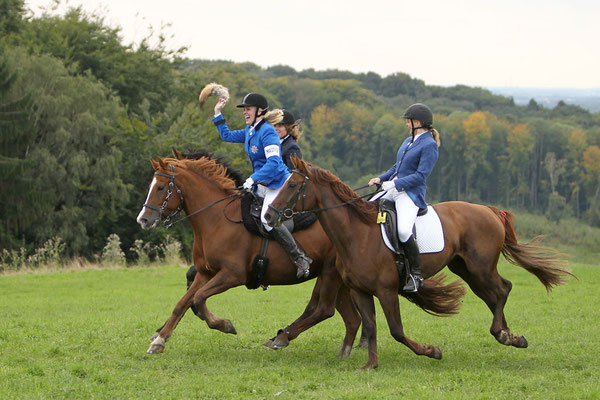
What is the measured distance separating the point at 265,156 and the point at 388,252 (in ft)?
6.89

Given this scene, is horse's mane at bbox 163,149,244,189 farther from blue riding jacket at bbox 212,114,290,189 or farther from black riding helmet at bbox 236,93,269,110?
black riding helmet at bbox 236,93,269,110

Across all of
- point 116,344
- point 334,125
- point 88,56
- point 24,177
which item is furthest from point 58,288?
point 334,125

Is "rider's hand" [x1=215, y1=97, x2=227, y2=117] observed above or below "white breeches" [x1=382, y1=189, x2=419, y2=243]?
above

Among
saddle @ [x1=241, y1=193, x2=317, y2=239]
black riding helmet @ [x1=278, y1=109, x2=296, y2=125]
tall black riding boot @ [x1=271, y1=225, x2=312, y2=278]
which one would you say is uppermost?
black riding helmet @ [x1=278, y1=109, x2=296, y2=125]

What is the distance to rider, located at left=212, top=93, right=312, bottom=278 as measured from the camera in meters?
9.43

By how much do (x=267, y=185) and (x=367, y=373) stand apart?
2.82m

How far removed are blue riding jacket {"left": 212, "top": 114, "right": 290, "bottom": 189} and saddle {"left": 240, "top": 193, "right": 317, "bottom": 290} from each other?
1.16 feet

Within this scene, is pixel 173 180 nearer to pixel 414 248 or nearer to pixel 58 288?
pixel 414 248

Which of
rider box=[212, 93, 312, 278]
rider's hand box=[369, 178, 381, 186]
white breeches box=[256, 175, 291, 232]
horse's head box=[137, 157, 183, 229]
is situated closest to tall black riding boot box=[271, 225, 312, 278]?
rider box=[212, 93, 312, 278]

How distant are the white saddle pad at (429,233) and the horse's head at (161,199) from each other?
321cm

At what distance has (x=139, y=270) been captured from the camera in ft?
79.7

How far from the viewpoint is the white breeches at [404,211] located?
8.88 meters

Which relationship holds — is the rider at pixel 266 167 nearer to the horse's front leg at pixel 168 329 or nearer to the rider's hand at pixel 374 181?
the rider's hand at pixel 374 181

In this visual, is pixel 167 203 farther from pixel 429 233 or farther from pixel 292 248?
pixel 429 233
